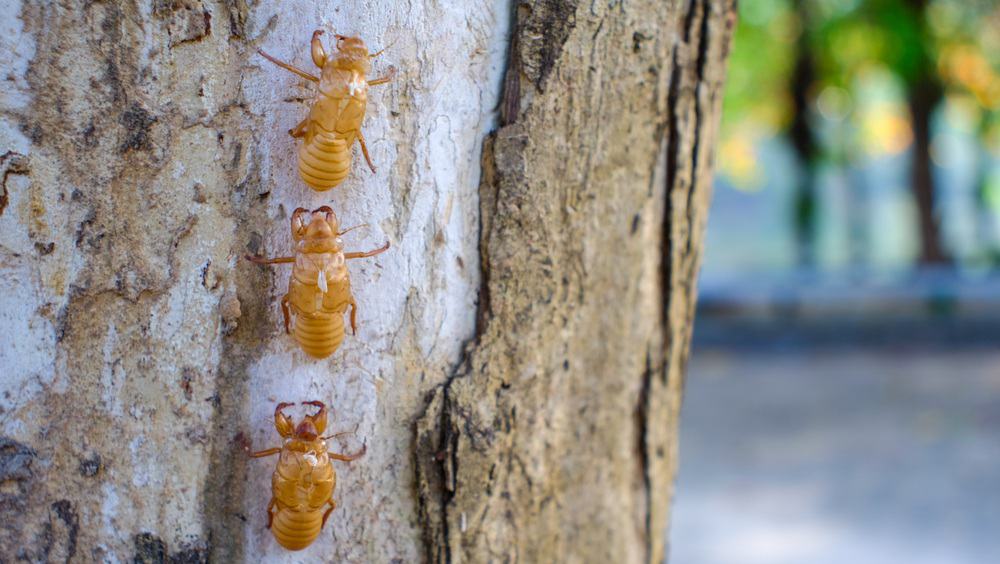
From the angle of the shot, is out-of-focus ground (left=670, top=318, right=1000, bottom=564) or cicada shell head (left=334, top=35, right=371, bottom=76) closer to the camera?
cicada shell head (left=334, top=35, right=371, bottom=76)

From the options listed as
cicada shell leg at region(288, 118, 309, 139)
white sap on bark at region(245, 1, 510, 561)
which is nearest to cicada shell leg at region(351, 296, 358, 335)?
white sap on bark at region(245, 1, 510, 561)

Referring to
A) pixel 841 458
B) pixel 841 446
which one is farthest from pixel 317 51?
pixel 841 446

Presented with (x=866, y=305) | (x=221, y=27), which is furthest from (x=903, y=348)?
(x=221, y=27)

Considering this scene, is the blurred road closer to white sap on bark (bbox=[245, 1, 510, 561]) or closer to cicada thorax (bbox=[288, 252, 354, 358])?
white sap on bark (bbox=[245, 1, 510, 561])

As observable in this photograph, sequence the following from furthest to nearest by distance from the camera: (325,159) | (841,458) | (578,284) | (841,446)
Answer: (841,446) < (841,458) < (578,284) < (325,159)

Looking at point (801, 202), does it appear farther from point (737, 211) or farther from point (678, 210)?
point (678, 210)

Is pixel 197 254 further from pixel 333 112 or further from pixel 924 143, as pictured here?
pixel 924 143
